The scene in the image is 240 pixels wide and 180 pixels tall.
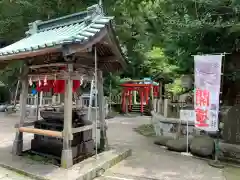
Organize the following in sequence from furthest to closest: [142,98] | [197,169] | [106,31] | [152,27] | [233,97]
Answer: [142,98], [152,27], [233,97], [197,169], [106,31]

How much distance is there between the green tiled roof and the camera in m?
4.89

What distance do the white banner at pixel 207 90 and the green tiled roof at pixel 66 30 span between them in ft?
9.96

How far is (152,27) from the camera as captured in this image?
962 cm

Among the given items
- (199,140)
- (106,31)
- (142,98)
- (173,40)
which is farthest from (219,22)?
(142,98)

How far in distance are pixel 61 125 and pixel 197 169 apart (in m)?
3.86

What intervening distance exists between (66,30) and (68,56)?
1085mm

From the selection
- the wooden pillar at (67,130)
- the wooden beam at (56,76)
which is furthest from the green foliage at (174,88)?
the wooden pillar at (67,130)

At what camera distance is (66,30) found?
19.8 feet

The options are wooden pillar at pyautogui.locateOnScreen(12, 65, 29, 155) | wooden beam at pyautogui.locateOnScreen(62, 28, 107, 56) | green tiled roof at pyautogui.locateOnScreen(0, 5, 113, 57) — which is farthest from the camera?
wooden pillar at pyautogui.locateOnScreen(12, 65, 29, 155)

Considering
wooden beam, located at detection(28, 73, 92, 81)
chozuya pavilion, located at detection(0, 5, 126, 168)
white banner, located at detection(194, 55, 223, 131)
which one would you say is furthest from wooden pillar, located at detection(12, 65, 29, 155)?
white banner, located at detection(194, 55, 223, 131)

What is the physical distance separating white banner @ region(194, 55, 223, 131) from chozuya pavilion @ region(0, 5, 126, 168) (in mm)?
2348

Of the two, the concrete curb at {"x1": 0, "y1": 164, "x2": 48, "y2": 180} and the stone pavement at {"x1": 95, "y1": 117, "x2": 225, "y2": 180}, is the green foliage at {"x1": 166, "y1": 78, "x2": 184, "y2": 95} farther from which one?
the concrete curb at {"x1": 0, "y1": 164, "x2": 48, "y2": 180}

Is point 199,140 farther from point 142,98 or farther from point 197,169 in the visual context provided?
point 142,98

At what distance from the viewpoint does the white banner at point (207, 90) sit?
629 centimetres
